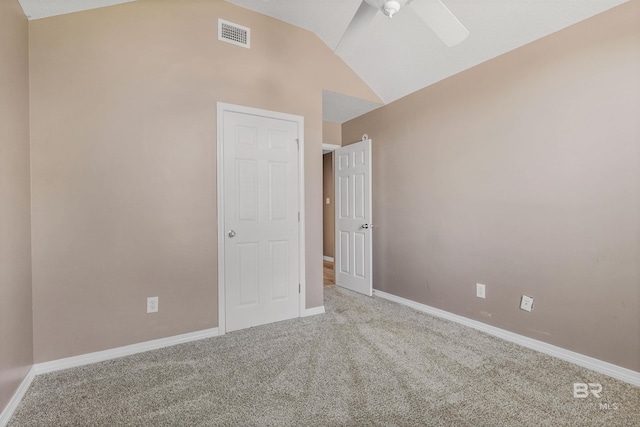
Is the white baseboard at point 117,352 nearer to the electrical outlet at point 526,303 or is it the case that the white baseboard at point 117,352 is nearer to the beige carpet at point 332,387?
the beige carpet at point 332,387

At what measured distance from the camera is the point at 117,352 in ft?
7.27

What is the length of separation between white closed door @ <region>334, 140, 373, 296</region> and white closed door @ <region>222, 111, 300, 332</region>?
42.5 inches

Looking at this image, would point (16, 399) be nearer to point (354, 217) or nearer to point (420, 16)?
point (420, 16)

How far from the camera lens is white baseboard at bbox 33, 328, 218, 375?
6.68 feet

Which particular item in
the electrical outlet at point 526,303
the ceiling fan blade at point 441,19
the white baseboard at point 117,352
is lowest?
the white baseboard at point 117,352

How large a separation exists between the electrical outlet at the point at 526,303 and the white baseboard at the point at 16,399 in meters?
3.41

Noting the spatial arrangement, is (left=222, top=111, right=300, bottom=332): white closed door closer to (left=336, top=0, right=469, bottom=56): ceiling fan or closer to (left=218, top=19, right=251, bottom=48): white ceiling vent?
(left=218, top=19, right=251, bottom=48): white ceiling vent

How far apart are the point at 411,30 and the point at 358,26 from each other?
Result: 44.9 inches

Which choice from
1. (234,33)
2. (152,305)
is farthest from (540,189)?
(152,305)

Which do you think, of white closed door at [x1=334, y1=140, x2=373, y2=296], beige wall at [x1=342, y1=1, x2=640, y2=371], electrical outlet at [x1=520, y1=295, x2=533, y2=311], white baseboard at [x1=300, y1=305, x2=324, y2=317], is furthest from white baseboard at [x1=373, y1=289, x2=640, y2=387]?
white baseboard at [x1=300, y1=305, x2=324, y2=317]

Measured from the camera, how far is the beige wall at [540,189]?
1943 mm

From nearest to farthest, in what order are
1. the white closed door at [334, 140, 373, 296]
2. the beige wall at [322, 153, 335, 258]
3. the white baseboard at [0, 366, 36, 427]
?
the white baseboard at [0, 366, 36, 427]
the white closed door at [334, 140, 373, 296]
the beige wall at [322, 153, 335, 258]

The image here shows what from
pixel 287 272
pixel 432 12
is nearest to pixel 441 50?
pixel 432 12

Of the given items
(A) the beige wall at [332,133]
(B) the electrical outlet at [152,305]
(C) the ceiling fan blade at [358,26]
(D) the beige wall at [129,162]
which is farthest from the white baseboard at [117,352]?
(A) the beige wall at [332,133]
